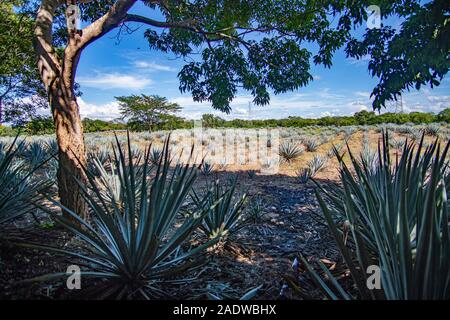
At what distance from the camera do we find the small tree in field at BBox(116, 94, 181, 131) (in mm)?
33169

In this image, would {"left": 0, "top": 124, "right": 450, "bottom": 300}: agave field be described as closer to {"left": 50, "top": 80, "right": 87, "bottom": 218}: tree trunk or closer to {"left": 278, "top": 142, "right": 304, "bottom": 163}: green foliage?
{"left": 50, "top": 80, "right": 87, "bottom": 218}: tree trunk

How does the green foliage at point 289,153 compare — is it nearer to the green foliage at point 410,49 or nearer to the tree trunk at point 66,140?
the green foliage at point 410,49

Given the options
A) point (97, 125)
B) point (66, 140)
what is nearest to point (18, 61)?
point (66, 140)

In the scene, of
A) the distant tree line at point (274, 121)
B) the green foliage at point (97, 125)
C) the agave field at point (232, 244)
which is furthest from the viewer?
the green foliage at point (97, 125)

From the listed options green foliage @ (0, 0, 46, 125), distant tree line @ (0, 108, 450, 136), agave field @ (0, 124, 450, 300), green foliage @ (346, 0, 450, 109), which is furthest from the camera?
A: distant tree line @ (0, 108, 450, 136)

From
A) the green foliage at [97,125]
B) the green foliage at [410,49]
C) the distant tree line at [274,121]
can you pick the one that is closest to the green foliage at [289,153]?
the green foliage at [410,49]

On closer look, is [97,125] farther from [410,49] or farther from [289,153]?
[410,49]

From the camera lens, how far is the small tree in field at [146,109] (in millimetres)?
33169

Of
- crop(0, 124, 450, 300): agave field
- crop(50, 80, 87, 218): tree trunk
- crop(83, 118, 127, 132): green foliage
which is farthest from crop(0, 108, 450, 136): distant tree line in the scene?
crop(0, 124, 450, 300): agave field

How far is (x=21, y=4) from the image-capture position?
25.9ft

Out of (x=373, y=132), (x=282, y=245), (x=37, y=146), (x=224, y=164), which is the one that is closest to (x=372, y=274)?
(x=282, y=245)

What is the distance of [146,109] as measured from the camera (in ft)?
114

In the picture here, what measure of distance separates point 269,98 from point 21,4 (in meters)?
8.36
